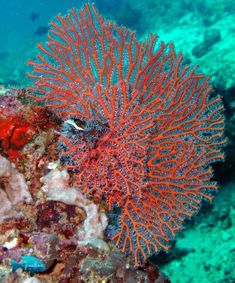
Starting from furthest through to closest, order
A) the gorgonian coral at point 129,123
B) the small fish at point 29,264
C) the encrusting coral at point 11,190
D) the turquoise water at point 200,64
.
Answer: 1. the turquoise water at point 200,64
2. the gorgonian coral at point 129,123
3. the encrusting coral at point 11,190
4. the small fish at point 29,264

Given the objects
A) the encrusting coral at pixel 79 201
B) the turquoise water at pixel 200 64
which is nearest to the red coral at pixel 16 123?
the encrusting coral at pixel 79 201

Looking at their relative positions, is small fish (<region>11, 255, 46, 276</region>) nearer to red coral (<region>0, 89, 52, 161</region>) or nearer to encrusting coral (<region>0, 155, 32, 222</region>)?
encrusting coral (<region>0, 155, 32, 222</region>)

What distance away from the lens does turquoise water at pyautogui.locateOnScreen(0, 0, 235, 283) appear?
8.41m

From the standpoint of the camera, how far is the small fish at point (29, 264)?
11.2 feet

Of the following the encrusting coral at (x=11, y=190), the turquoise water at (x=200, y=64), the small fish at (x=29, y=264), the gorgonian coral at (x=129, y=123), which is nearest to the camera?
the small fish at (x=29, y=264)

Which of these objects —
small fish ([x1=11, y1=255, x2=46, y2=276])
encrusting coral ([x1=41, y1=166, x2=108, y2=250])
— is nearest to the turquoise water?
encrusting coral ([x1=41, y1=166, x2=108, y2=250])

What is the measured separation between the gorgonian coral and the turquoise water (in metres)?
4.58

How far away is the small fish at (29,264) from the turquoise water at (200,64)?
5.84m

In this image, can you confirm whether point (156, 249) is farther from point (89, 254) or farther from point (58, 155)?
point (58, 155)

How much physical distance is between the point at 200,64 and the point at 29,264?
15.4m

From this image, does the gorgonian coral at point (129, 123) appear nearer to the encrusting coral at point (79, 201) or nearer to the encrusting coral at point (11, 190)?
the encrusting coral at point (79, 201)

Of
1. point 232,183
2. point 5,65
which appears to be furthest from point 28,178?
point 5,65

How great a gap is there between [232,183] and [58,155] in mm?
7440

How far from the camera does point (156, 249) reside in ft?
13.7
